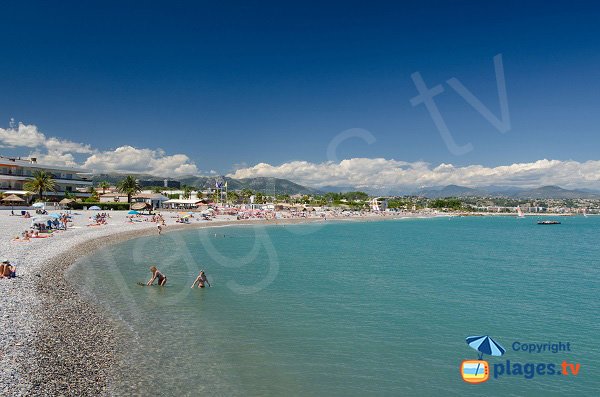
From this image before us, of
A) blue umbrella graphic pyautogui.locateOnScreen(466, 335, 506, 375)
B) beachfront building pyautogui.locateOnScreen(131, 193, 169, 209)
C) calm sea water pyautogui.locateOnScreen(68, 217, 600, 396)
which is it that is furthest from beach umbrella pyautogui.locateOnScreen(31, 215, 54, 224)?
beachfront building pyautogui.locateOnScreen(131, 193, 169, 209)

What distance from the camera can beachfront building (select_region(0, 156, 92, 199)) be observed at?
71812 millimetres

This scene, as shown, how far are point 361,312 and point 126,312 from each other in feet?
31.3

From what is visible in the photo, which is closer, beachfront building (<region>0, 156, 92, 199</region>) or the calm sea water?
the calm sea water

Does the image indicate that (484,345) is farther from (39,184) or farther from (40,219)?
(39,184)

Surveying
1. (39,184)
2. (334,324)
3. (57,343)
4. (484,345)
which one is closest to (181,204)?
(39,184)

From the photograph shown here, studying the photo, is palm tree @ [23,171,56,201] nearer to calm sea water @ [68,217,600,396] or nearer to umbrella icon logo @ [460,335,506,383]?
calm sea water @ [68,217,600,396]

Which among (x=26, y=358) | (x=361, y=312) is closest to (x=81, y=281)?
(x=26, y=358)

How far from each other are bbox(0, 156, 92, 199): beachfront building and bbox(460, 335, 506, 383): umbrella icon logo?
76.9 meters

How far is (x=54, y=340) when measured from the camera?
11641mm

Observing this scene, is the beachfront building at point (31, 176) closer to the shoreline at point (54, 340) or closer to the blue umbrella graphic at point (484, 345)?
the shoreline at point (54, 340)

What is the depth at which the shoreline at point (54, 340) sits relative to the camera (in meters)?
9.03

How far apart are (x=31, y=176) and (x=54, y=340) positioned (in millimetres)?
77717

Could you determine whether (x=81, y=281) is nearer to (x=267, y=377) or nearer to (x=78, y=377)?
(x=78, y=377)

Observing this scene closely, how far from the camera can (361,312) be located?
17.4m
